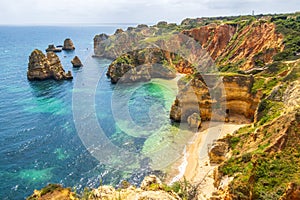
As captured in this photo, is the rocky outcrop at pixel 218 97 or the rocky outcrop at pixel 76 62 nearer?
the rocky outcrop at pixel 218 97

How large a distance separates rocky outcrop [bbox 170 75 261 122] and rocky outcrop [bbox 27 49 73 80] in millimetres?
44596

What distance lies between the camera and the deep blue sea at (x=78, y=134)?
29.6 m

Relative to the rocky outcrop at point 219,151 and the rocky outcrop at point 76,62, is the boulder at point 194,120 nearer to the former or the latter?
the rocky outcrop at point 219,151

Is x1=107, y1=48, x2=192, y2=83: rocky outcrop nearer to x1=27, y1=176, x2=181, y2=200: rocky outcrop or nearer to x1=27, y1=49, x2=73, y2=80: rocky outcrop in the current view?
x1=27, y1=49, x2=73, y2=80: rocky outcrop

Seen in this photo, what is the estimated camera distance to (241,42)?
231 feet

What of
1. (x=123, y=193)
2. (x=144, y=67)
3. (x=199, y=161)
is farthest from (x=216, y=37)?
(x=123, y=193)

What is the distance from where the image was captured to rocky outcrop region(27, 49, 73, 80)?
70188mm

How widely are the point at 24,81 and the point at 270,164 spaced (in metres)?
68.5

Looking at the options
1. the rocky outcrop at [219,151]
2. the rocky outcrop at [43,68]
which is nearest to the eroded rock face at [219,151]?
the rocky outcrop at [219,151]

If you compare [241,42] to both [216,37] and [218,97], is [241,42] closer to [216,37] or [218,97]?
[216,37]

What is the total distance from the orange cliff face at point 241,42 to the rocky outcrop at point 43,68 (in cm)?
4515

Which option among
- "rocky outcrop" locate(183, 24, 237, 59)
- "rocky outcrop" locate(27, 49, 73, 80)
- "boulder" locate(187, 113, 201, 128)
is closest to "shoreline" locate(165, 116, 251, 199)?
"boulder" locate(187, 113, 201, 128)

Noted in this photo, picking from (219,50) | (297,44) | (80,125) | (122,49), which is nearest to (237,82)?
(297,44)

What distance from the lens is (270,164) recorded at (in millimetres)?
17000
